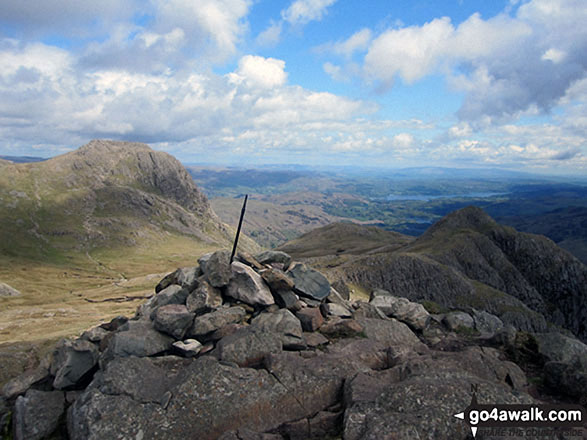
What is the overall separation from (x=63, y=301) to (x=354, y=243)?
118000 mm

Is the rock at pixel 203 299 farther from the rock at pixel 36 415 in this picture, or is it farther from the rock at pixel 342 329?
the rock at pixel 36 415

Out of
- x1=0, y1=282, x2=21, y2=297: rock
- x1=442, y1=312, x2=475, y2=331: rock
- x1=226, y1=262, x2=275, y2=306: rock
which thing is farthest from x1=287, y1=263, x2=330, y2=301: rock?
x1=0, y1=282, x2=21, y2=297: rock

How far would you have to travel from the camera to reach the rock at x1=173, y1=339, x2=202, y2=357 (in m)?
18.4

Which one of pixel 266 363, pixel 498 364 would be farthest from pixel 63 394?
pixel 498 364

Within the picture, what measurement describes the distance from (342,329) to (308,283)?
494cm

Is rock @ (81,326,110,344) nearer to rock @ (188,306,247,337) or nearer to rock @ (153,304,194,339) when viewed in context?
rock @ (153,304,194,339)

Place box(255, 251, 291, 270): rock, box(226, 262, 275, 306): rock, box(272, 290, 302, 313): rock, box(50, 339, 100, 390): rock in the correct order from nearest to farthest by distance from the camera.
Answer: box(50, 339, 100, 390): rock, box(226, 262, 275, 306): rock, box(272, 290, 302, 313): rock, box(255, 251, 291, 270): rock

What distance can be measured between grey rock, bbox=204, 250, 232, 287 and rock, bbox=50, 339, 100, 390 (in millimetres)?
7727

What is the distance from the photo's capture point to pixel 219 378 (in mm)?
14164

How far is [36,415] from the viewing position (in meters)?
14.2

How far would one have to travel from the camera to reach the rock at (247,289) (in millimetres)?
22969

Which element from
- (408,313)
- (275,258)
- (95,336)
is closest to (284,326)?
(275,258)

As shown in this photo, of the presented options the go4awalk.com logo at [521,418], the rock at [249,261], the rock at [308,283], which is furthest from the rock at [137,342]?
the go4awalk.com logo at [521,418]

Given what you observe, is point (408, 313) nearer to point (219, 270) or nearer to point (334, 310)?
point (334, 310)
